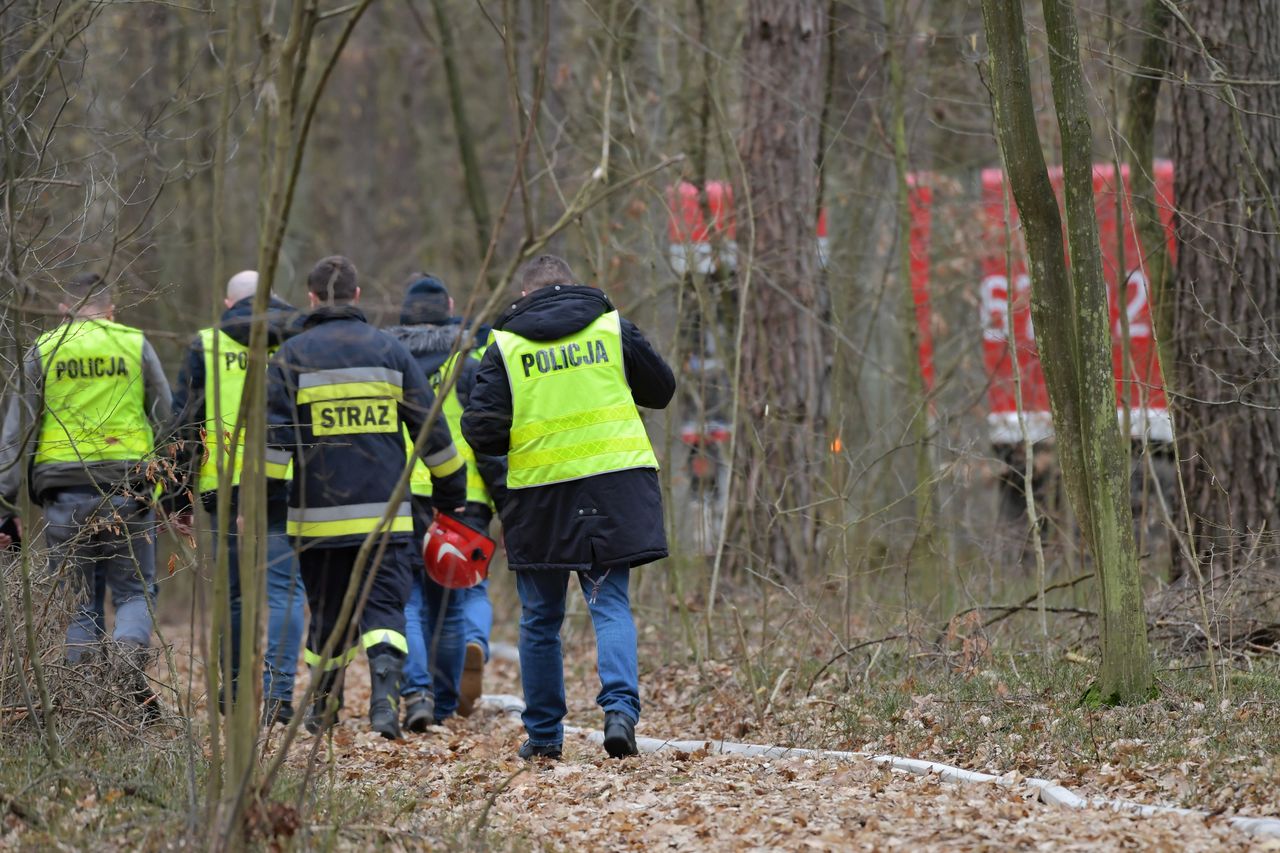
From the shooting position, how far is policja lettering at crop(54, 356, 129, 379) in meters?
7.18

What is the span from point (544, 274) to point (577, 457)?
83cm

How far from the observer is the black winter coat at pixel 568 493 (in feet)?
20.3

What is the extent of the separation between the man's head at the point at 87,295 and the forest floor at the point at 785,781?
1414 millimetres

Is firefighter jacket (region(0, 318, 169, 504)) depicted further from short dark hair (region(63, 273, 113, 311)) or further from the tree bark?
the tree bark

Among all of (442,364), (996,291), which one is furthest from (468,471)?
(996,291)

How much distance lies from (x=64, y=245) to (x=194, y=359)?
1228mm

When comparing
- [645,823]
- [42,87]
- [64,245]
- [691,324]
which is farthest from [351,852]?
[691,324]

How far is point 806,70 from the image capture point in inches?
436

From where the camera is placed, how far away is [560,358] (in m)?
6.24

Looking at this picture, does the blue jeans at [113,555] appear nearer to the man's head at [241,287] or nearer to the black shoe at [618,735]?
the man's head at [241,287]

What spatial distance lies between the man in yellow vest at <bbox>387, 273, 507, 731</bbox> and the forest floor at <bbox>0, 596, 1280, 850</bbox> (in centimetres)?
62

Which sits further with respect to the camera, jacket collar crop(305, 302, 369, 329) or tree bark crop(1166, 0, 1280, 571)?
tree bark crop(1166, 0, 1280, 571)

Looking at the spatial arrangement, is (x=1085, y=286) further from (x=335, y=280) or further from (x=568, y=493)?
(x=335, y=280)

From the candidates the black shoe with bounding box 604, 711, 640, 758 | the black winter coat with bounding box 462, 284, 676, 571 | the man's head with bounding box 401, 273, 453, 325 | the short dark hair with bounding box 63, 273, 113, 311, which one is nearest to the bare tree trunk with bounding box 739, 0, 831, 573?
the man's head with bounding box 401, 273, 453, 325
